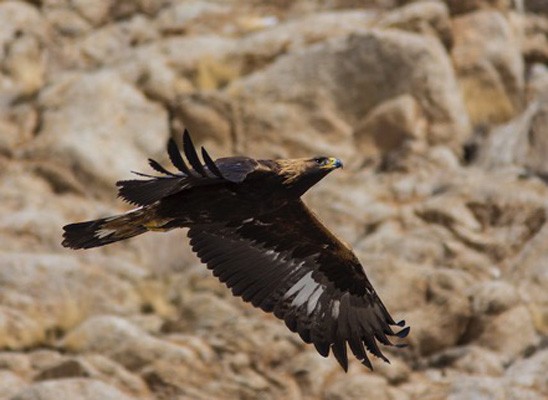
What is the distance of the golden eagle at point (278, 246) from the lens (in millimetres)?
11523

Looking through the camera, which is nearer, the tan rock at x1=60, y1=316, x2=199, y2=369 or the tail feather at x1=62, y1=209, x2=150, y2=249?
the tail feather at x1=62, y1=209, x2=150, y2=249

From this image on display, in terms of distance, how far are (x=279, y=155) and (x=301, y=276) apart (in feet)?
25.7

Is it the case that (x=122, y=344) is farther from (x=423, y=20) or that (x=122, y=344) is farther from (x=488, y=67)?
(x=488, y=67)

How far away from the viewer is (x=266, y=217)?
13.0m

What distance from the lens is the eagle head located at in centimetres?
1143

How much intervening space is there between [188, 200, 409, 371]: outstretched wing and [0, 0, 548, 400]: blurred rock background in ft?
7.03

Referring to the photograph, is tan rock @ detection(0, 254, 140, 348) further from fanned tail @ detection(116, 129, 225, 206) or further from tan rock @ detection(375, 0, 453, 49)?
tan rock @ detection(375, 0, 453, 49)

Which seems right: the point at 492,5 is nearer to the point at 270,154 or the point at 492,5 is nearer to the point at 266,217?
the point at 270,154

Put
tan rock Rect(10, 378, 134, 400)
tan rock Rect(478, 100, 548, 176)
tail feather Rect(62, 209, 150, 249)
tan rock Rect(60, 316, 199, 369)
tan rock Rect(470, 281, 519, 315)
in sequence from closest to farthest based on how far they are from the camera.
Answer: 1. tail feather Rect(62, 209, 150, 249)
2. tan rock Rect(10, 378, 134, 400)
3. tan rock Rect(60, 316, 199, 369)
4. tan rock Rect(470, 281, 519, 315)
5. tan rock Rect(478, 100, 548, 176)

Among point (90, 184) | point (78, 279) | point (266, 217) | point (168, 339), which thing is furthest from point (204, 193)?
point (90, 184)

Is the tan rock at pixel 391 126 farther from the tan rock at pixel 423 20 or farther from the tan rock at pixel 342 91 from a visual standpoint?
the tan rock at pixel 423 20

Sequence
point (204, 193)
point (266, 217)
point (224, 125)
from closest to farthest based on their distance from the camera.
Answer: point (204, 193) → point (266, 217) → point (224, 125)

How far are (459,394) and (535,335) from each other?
210cm

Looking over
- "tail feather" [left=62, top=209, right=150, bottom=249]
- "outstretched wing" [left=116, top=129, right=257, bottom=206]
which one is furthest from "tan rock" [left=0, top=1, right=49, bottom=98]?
"outstretched wing" [left=116, top=129, right=257, bottom=206]
